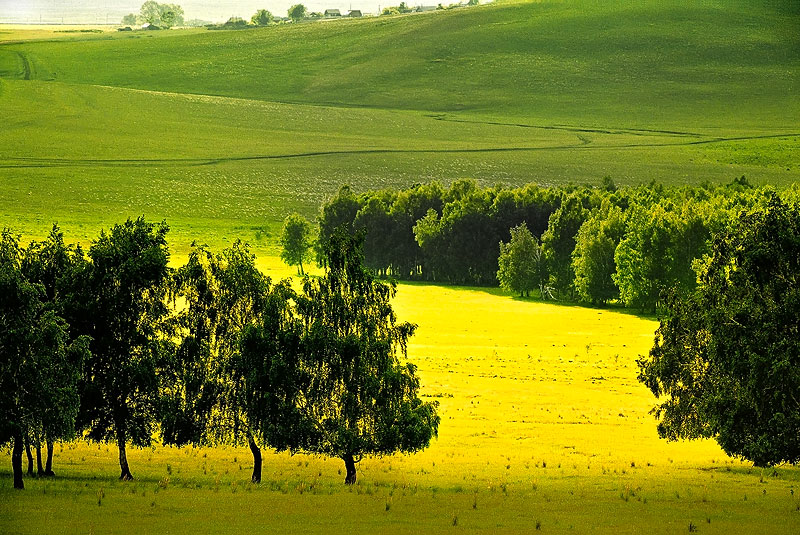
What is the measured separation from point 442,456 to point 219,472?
9644mm

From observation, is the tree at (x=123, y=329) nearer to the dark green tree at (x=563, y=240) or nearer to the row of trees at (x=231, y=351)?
the row of trees at (x=231, y=351)

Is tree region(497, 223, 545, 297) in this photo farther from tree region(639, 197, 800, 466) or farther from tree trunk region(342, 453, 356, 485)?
tree trunk region(342, 453, 356, 485)

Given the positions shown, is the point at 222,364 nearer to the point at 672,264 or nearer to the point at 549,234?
the point at 672,264

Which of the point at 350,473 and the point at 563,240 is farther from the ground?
the point at 563,240

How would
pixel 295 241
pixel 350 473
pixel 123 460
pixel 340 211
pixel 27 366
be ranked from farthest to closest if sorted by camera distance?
pixel 340 211 → pixel 295 241 → pixel 350 473 → pixel 123 460 → pixel 27 366

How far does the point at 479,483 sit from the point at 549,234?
295ft

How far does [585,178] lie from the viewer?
17425cm

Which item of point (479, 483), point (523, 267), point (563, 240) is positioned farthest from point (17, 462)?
point (563, 240)

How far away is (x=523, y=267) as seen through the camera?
119188 mm

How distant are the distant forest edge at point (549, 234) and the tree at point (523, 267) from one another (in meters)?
0.11

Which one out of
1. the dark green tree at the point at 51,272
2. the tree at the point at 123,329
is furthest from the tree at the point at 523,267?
the tree at the point at 123,329

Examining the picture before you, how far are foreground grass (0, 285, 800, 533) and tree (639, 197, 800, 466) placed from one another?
1.79 m

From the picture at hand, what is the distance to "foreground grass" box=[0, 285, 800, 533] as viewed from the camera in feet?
92.0

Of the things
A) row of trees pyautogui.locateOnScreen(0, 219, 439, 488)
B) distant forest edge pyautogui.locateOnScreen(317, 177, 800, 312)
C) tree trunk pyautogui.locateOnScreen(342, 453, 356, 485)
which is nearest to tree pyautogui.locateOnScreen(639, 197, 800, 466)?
row of trees pyautogui.locateOnScreen(0, 219, 439, 488)
